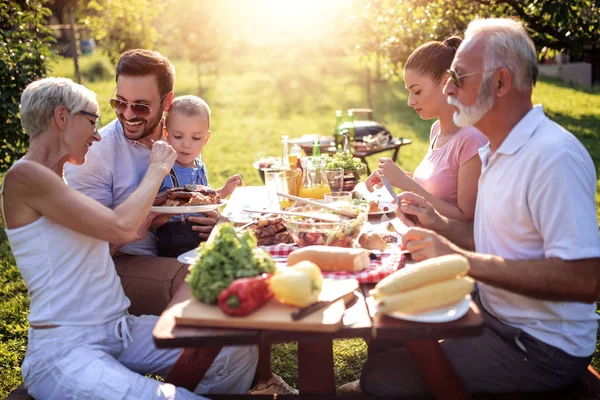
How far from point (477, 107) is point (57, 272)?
188 centimetres

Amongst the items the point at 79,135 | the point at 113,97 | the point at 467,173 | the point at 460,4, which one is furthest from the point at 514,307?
the point at 460,4

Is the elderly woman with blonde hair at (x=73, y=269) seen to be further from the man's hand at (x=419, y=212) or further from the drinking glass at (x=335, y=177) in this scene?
the drinking glass at (x=335, y=177)

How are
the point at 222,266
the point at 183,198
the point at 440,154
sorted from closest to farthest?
the point at 222,266, the point at 183,198, the point at 440,154

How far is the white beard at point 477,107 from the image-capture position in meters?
2.57

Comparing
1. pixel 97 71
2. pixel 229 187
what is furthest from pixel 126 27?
pixel 229 187

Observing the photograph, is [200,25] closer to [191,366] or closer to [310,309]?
[191,366]

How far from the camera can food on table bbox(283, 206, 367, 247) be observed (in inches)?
107

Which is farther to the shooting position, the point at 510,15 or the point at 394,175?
the point at 510,15

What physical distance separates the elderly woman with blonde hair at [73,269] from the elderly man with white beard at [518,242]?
3.22ft

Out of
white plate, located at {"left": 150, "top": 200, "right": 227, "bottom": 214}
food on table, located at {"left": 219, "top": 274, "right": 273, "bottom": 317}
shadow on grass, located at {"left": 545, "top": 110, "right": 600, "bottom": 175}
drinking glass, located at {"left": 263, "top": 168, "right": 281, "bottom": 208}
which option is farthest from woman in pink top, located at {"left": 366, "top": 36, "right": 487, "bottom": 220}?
shadow on grass, located at {"left": 545, "top": 110, "right": 600, "bottom": 175}

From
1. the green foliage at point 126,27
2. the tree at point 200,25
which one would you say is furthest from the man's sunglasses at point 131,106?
the tree at point 200,25

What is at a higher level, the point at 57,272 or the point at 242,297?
the point at 242,297

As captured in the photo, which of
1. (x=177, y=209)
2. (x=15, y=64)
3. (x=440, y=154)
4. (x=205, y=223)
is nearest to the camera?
(x=177, y=209)

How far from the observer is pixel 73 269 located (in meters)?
2.62
